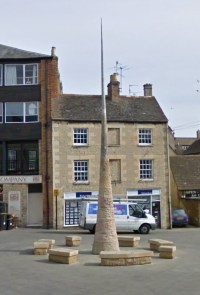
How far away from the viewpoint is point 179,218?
38562 millimetres

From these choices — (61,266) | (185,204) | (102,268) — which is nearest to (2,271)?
(61,266)

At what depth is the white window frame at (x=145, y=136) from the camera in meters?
38.2

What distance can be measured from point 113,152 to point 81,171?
293 cm

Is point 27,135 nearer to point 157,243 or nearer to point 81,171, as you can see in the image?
point 81,171

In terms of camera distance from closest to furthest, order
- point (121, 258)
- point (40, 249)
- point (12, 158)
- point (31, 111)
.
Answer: point (121, 258)
point (40, 249)
point (31, 111)
point (12, 158)

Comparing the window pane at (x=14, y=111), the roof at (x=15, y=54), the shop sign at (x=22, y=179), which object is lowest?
the shop sign at (x=22, y=179)

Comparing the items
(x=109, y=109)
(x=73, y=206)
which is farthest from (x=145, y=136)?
(x=73, y=206)

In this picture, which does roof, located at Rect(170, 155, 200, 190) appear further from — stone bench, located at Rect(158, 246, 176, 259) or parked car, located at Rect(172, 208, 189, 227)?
stone bench, located at Rect(158, 246, 176, 259)

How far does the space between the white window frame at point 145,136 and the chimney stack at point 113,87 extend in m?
3.88

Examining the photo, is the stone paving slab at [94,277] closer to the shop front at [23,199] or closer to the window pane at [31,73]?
the shop front at [23,199]

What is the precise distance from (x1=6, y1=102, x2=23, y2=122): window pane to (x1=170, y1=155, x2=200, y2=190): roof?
15.6 metres

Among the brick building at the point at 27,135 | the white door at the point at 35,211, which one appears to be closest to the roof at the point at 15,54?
the brick building at the point at 27,135

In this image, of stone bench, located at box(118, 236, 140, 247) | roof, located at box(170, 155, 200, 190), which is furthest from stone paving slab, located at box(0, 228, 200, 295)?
roof, located at box(170, 155, 200, 190)

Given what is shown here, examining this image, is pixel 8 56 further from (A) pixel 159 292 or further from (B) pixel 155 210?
(A) pixel 159 292
